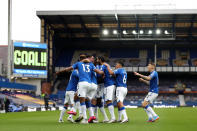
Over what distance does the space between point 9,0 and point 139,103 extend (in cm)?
2344

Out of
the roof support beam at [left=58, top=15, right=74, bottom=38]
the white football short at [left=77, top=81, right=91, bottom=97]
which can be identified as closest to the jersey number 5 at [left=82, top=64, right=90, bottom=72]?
the white football short at [left=77, top=81, right=91, bottom=97]

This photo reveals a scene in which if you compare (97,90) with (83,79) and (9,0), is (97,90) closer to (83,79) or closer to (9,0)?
(83,79)

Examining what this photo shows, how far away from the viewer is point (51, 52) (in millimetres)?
53031

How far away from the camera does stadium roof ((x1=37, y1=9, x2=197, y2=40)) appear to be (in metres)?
46.4

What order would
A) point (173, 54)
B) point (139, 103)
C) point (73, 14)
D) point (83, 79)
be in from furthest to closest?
point (173, 54)
point (139, 103)
point (73, 14)
point (83, 79)

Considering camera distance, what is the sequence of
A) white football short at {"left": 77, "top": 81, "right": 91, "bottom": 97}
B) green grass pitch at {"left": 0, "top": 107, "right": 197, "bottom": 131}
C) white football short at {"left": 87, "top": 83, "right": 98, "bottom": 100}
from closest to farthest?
green grass pitch at {"left": 0, "top": 107, "right": 197, "bottom": 131}, white football short at {"left": 77, "top": 81, "right": 91, "bottom": 97}, white football short at {"left": 87, "top": 83, "right": 98, "bottom": 100}

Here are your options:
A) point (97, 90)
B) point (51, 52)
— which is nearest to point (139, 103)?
point (51, 52)

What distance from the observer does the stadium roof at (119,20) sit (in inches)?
1828

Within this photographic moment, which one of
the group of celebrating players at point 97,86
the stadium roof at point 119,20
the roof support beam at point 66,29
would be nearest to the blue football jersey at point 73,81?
the group of celebrating players at point 97,86

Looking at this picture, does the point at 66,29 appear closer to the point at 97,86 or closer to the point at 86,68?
the point at 97,86

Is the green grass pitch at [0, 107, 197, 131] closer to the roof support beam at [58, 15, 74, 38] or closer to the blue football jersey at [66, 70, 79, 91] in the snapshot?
the blue football jersey at [66, 70, 79, 91]

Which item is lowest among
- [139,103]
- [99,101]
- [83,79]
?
[139,103]

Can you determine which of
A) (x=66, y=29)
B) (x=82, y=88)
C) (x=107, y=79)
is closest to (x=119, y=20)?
(x=66, y=29)

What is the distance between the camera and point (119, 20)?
49000 mm
